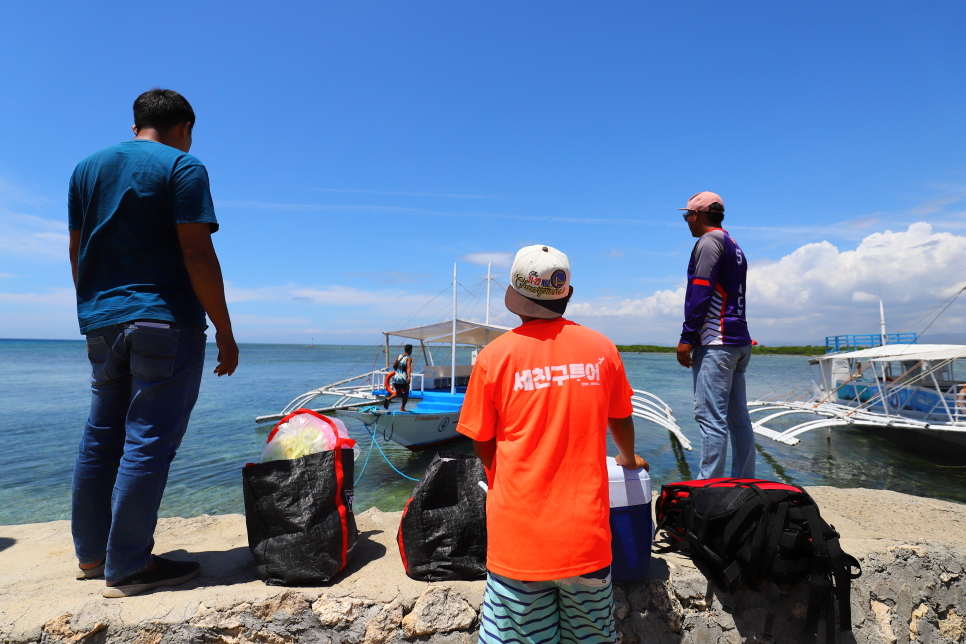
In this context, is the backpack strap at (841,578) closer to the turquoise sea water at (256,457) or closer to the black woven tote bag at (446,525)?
the black woven tote bag at (446,525)

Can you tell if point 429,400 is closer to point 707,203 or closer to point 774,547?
point 707,203

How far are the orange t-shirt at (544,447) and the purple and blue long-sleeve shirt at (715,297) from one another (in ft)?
5.37

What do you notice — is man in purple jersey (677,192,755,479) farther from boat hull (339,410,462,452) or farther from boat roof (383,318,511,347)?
boat roof (383,318,511,347)

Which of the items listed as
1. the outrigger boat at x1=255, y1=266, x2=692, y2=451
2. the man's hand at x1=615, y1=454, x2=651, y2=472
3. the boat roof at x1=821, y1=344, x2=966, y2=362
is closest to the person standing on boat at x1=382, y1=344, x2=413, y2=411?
the outrigger boat at x1=255, y1=266, x2=692, y2=451

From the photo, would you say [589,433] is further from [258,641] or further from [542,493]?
[258,641]

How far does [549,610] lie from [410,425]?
1001cm

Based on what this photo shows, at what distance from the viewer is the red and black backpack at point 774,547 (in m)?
1.99

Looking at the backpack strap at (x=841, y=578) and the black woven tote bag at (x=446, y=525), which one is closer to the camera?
the backpack strap at (x=841, y=578)

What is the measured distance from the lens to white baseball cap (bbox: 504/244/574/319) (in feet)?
5.57

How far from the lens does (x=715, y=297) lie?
9.93ft

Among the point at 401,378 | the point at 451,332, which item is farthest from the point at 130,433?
the point at 451,332

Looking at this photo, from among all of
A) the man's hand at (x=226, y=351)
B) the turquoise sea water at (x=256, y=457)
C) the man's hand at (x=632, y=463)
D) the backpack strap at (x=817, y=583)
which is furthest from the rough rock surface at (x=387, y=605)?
the turquoise sea water at (x=256, y=457)

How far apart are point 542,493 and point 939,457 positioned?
50.3ft

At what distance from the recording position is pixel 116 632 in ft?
6.12
